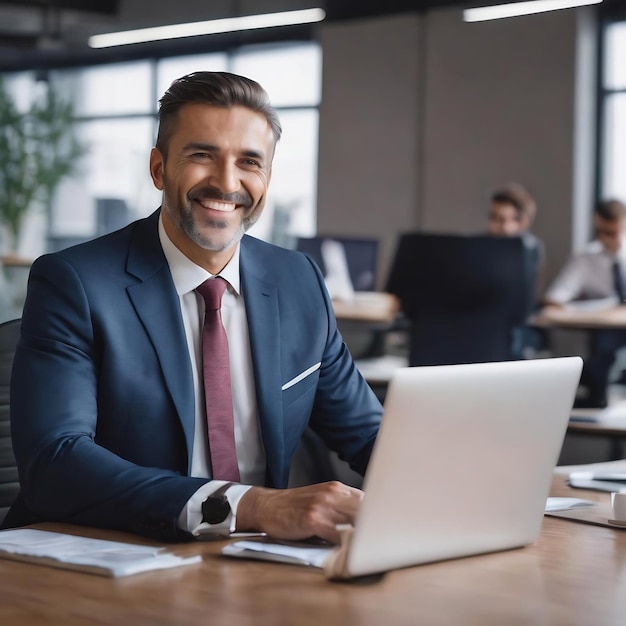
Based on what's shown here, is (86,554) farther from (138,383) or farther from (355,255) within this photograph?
(355,255)

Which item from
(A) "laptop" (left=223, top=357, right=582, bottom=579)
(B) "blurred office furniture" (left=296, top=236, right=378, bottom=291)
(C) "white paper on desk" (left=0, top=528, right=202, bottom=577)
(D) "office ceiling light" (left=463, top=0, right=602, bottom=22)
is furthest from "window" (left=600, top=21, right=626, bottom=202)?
(C) "white paper on desk" (left=0, top=528, right=202, bottom=577)

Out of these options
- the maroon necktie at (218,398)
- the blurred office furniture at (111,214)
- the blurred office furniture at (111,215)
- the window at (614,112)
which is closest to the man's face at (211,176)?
the maroon necktie at (218,398)

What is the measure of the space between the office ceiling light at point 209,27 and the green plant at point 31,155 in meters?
0.92

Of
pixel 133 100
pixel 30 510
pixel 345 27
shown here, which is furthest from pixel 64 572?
pixel 133 100

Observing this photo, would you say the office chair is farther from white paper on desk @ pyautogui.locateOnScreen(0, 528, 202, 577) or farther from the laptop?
the laptop

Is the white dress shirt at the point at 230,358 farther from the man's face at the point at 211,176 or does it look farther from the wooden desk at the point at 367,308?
the wooden desk at the point at 367,308

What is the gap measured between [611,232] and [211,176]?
19.5 ft

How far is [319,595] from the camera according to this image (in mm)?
1178

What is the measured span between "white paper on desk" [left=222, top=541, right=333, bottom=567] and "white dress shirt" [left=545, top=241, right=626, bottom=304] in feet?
21.0

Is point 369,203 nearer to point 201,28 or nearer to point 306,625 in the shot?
point 201,28

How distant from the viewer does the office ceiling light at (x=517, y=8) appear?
8.56 meters

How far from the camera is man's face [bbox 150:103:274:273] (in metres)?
1.86

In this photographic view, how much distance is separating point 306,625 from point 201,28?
33.2 ft

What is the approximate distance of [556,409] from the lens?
1404mm
